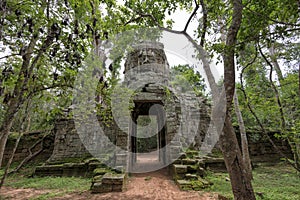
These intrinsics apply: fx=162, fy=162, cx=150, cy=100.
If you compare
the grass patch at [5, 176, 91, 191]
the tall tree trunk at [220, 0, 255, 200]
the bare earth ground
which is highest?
the tall tree trunk at [220, 0, 255, 200]

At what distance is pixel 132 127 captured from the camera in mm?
7805

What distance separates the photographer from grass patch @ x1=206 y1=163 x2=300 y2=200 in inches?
148

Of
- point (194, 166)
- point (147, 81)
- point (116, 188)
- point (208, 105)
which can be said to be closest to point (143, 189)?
point (116, 188)

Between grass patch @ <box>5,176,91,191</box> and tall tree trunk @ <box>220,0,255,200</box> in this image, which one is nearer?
tall tree trunk @ <box>220,0,255,200</box>

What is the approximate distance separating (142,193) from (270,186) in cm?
369

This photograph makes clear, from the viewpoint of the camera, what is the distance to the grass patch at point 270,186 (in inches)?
148

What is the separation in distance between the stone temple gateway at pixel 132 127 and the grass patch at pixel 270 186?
5.05ft

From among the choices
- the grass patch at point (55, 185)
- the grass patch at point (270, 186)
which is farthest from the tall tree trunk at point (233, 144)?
the grass patch at point (55, 185)

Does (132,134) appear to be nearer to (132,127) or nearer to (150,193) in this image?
(132,127)

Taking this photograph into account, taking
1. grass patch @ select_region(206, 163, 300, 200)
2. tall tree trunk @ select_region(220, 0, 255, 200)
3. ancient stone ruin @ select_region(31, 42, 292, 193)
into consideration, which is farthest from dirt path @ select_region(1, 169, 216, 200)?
tall tree trunk @ select_region(220, 0, 255, 200)

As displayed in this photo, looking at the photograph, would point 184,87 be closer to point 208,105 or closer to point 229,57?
point 208,105

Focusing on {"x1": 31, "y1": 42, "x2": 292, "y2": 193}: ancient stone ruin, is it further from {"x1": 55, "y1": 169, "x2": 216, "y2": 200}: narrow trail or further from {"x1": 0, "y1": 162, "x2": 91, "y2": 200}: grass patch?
{"x1": 0, "y1": 162, "x2": 91, "y2": 200}: grass patch

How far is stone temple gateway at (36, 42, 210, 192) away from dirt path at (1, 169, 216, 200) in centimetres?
75

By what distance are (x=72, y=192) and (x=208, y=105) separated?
7.22 m
